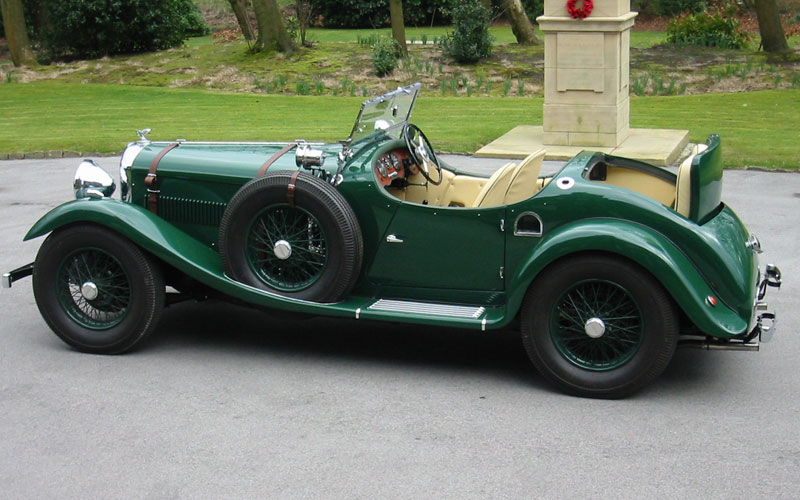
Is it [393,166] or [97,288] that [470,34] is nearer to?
[393,166]

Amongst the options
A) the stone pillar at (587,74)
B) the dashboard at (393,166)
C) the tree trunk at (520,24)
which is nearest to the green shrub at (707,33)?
the tree trunk at (520,24)

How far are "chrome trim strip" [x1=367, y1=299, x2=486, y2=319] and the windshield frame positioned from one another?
3.39 ft

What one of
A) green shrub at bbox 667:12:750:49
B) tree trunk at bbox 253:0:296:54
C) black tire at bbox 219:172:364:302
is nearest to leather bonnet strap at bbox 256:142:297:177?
black tire at bbox 219:172:364:302

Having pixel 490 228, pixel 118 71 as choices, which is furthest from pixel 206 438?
pixel 118 71

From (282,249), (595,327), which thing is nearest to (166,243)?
(282,249)

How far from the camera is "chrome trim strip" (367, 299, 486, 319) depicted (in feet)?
17.9

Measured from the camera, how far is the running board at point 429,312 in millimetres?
5375

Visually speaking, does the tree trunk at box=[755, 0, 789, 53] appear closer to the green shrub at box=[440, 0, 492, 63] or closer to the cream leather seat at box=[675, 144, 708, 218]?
the green shrub at box=[440, 0, 492, 63]

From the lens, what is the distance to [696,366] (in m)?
5.68

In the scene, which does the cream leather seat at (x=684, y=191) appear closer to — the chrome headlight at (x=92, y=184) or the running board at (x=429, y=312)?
the running board at (x=429, y=312)

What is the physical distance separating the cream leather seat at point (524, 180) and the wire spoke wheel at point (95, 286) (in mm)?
2345

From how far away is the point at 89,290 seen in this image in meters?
5.87

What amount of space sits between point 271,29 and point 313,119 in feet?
23.2

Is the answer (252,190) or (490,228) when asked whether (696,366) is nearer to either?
(490,228)
